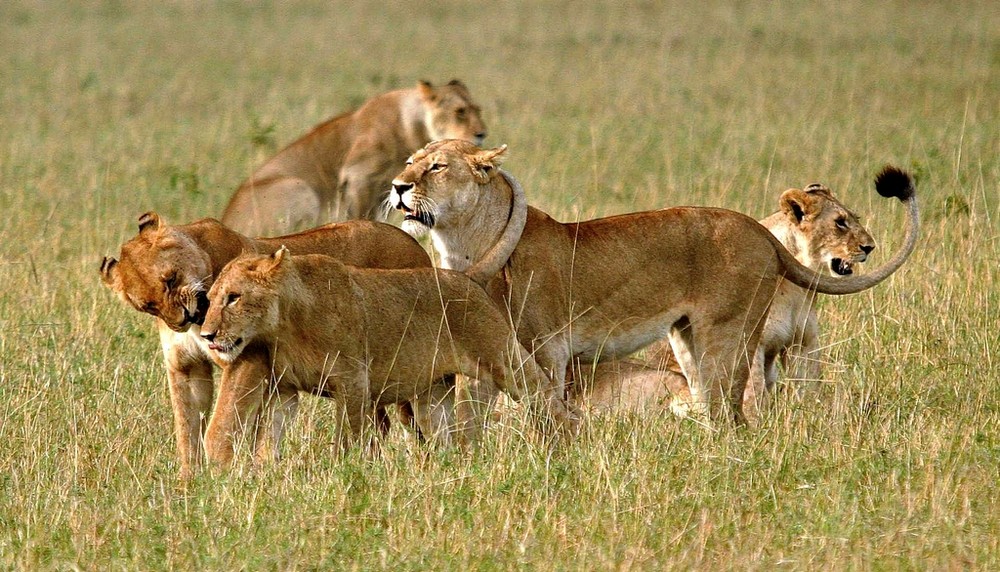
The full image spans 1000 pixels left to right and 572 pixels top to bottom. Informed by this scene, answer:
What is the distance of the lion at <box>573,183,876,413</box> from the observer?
21.7 ft

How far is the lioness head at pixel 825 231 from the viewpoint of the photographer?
6.73m

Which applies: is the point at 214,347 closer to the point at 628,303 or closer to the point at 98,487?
the point at 98,487

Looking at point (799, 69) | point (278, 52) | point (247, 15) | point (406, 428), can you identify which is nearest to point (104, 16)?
point (247, 15)

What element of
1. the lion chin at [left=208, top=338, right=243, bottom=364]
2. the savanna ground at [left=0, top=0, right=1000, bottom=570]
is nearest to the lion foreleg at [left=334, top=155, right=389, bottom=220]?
the savanna ground at [left=0, top=0, right=1000, bottom=570]

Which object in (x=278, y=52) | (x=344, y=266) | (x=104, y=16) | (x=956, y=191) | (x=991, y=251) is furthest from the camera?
(x=104, y=16)

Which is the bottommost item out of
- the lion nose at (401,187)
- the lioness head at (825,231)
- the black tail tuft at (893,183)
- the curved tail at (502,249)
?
the lioness head at (825,231)

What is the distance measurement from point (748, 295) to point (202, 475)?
230 centimetres

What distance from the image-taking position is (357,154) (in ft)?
35.9

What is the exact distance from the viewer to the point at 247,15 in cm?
2902

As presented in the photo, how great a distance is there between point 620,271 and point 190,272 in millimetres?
1761

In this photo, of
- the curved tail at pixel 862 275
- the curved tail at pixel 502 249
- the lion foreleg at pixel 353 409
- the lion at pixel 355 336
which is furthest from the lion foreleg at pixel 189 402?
the curved tail at pixel 862 275

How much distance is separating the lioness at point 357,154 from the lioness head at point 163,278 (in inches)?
191

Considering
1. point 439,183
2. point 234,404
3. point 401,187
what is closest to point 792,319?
point 439,183

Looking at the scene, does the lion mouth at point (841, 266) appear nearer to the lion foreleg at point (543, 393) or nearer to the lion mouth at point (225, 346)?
the lion foreleg at point (543, 393)
